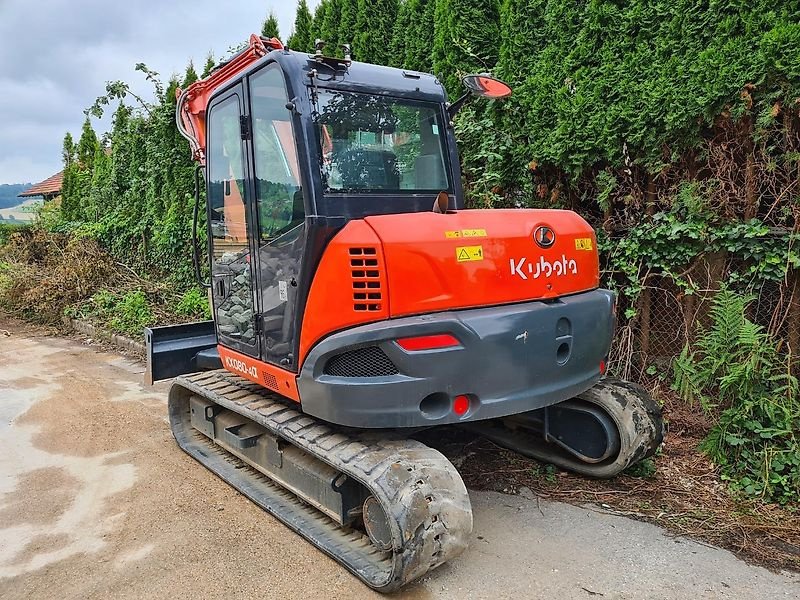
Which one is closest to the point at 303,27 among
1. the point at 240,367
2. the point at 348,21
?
the point at 348,21

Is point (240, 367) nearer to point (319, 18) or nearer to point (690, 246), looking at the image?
point (690, 246)

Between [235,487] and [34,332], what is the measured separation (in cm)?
805

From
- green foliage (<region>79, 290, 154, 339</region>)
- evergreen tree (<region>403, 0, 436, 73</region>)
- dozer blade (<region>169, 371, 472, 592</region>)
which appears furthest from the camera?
green foliage (<region>79, 290, 154, 339</region>)

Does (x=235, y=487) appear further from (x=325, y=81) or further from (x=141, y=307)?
(x=141, y=307)

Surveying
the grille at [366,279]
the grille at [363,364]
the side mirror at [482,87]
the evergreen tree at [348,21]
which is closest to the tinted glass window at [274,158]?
the grille at [366,279]

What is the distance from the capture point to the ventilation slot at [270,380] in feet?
11.8

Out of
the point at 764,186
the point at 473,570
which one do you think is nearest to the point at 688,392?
the point at 764,186

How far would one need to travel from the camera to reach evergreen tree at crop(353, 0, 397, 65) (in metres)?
7.34

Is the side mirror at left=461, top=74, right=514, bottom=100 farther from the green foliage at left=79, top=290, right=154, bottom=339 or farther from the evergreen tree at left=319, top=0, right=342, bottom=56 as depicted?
the green foliage at left=79, top=290, right=154, bottom=339

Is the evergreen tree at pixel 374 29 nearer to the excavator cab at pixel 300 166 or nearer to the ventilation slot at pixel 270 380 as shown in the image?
the excavator cab at pixel 300 166

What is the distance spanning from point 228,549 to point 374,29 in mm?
6193

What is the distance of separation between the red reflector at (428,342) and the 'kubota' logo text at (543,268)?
0.52 meters

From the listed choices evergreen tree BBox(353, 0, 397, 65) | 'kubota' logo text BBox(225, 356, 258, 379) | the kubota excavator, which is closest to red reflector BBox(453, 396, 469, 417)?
the kubota excavator

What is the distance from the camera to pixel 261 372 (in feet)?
12.3
